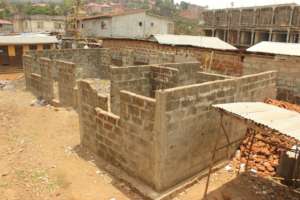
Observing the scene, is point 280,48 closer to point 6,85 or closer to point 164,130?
point 164,130

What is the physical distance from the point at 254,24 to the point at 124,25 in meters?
16.5

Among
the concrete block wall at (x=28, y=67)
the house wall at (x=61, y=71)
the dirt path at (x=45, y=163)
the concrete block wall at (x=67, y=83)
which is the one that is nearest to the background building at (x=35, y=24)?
the house wall at (x=61, y=71)

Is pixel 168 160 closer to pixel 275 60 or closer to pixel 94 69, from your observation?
pixel 275 60

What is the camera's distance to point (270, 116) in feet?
17.2

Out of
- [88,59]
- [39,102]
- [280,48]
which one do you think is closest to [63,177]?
[39,102]

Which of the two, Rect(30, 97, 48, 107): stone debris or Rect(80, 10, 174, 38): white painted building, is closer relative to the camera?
Rect(30, 97, 48, 107): stone debris

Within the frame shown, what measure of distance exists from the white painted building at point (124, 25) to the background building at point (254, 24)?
8609mm

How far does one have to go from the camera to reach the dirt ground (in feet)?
20.0

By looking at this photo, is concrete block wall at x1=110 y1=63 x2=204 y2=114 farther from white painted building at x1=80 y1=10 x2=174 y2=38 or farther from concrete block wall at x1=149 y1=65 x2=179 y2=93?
white painted building at x1=80 y1=10 x2=174 y2=38

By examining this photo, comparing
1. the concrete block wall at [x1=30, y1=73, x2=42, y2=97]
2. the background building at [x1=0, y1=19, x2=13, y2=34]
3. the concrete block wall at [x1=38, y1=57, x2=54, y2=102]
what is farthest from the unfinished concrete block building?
the background building at [x1=0, y1=19, x2=13, y2=34]

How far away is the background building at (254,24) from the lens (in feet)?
101

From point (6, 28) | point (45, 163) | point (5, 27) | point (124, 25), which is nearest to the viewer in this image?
point (45, 163)

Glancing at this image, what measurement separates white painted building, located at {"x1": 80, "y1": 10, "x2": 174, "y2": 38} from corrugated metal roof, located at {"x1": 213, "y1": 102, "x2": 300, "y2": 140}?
94.8 feet

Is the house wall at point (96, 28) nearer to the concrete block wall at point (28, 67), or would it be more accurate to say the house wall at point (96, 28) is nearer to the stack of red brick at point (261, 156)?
the concrete block wall at point (28, 67)
